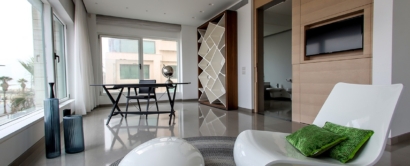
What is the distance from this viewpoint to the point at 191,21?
6.06m

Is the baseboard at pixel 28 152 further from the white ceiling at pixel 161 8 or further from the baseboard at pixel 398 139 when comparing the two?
the baseboard at pixel 398 139

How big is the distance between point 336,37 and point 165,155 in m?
2.89

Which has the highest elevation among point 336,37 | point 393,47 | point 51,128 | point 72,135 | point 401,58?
point 336,37

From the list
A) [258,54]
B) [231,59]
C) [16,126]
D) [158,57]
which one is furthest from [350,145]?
[158,57]

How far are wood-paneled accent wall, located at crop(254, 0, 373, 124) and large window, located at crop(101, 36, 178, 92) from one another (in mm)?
4404

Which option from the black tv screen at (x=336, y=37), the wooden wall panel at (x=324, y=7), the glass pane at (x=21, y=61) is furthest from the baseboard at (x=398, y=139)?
the glass pane at (x=21, y=61)

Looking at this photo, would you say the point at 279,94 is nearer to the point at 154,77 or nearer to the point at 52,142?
the point at 154,77

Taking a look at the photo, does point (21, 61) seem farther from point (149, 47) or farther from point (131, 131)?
point (149, 47)

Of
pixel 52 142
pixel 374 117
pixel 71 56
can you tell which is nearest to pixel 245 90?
pixel 374 117

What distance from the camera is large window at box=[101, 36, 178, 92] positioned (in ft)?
18.7

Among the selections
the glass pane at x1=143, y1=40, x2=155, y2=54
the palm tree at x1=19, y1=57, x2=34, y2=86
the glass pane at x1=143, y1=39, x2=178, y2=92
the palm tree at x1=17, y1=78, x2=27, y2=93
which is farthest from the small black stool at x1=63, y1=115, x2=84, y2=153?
the glass pane at x1=143, y1=40, x2=155, y2=54

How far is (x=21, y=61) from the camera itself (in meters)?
2.31

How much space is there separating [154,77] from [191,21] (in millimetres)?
2252

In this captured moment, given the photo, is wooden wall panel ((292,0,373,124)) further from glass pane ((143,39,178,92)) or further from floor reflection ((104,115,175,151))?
glass pane ((143,39,178,92))
